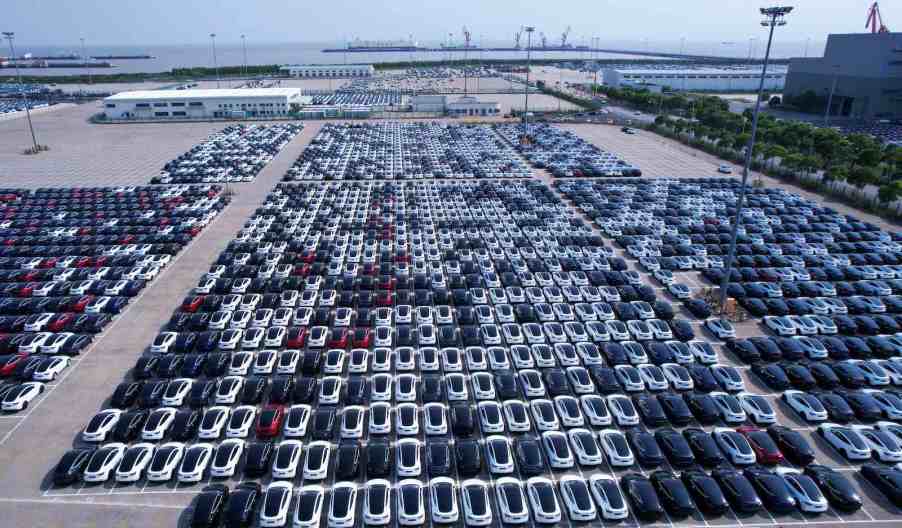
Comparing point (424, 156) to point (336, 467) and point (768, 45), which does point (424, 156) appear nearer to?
point (768, 45)

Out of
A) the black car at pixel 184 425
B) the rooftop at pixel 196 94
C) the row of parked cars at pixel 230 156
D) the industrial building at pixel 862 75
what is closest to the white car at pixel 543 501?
the black car at pixel 184 425

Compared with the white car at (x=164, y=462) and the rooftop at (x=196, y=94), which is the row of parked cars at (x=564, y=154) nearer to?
the white car at (x=164, y=462)

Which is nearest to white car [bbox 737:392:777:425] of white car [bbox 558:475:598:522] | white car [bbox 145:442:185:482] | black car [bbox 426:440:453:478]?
white car [bbox 558:475:598:522]

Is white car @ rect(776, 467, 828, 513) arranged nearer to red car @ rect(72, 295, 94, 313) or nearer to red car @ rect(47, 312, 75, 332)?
red car @ rect(47, 312, 75, 332)

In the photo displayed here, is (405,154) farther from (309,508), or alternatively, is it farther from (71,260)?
(309,508)

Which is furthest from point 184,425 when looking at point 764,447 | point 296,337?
point 764,447

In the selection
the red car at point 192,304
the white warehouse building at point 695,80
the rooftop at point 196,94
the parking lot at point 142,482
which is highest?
the white warehouse building at point 695,80

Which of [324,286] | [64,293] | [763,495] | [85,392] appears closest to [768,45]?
[763,495]
